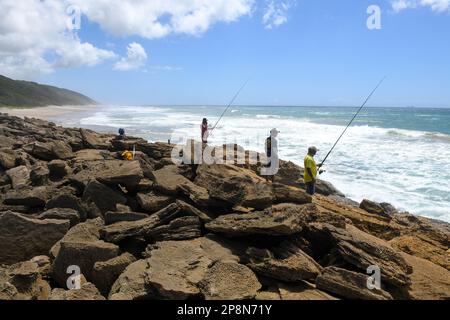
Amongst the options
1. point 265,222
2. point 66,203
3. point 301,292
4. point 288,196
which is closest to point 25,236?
point 66,203

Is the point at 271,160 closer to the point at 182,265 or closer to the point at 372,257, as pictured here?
the point at 372,257

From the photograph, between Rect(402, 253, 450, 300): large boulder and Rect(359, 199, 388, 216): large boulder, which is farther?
Rect(359, 199, 388, 216): large boulder

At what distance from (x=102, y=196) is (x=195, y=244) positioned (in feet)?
7.02

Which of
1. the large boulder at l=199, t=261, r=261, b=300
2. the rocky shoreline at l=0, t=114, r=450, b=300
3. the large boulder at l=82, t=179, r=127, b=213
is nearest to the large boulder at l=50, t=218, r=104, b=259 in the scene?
the rocky shoreline at l=0, t=114, r=450, b=300

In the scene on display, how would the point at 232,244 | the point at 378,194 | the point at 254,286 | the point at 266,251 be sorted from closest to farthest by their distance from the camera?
1. the point at 254,286
2. the point at 266,251
3. the point at 232,244
4. the point at 378,194

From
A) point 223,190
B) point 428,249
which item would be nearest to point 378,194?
point 428,249

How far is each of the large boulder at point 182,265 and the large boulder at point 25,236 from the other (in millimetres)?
1526

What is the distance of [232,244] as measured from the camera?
5.22 metres

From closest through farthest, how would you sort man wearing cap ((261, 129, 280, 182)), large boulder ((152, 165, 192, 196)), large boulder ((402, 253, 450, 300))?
large boulder ((402, 253, 450, 300)), large boulder ((152, 165, 192, 196)), man wearing cap ((261, 129, 280, 182))

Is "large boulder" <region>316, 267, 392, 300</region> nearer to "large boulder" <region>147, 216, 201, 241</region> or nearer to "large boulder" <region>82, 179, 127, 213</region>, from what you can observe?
"large boulder" <region>147, 216, 201, 241</region>

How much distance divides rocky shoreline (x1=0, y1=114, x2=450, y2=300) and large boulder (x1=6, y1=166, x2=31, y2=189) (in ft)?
0.47

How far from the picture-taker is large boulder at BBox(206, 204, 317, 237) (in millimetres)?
4960
